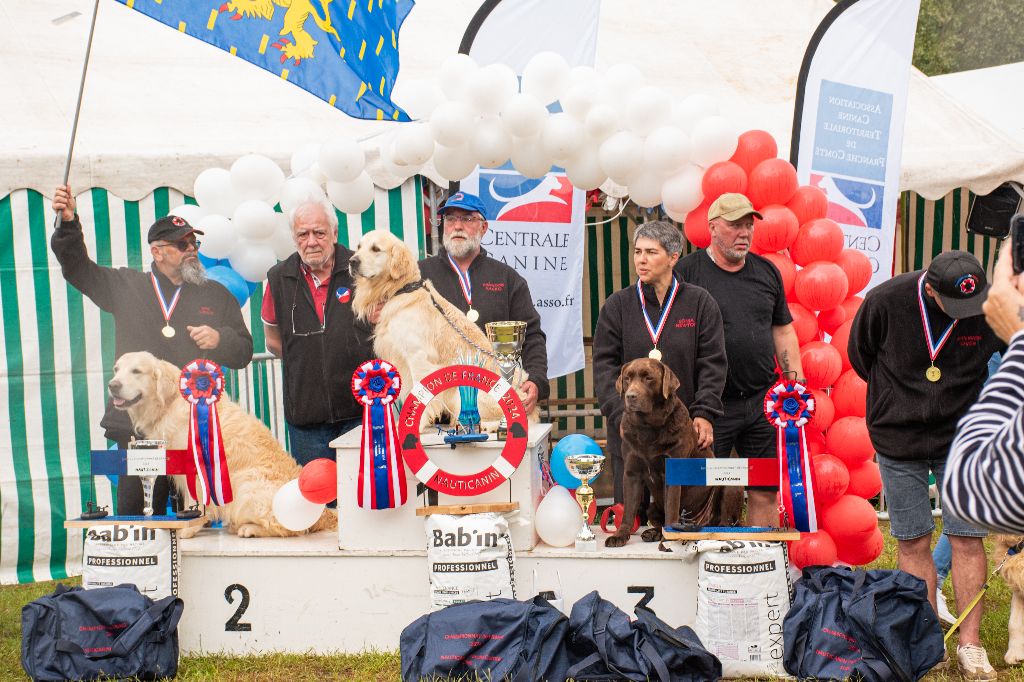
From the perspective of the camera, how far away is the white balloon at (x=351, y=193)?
5.49 metres

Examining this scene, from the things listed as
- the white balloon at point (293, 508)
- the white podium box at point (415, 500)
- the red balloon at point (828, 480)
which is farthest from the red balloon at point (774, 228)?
the white balloon at point (293, 508)

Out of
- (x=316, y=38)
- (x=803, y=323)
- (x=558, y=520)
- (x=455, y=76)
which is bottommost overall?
(x=558, y=520)

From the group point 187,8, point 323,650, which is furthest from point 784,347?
point 187,8

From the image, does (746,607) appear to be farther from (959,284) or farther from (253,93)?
(253,93)

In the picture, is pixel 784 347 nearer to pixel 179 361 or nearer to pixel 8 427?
pixel 179 361

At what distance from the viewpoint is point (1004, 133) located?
755 cm

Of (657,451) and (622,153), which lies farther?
(622,153)

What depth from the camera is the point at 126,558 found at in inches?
169

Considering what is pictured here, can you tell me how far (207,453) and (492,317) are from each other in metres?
1.45

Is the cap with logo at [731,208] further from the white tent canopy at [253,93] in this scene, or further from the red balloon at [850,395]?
the white tent canopy at [253,93]

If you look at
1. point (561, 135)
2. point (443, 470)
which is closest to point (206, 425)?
point (443, 470)

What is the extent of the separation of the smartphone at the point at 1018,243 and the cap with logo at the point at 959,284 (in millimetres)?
2275

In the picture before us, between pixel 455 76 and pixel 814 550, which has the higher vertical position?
pixel 455 76

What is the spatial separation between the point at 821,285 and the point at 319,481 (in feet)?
8.90
